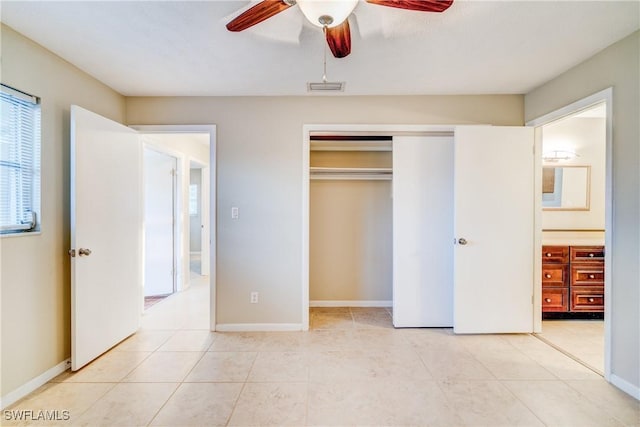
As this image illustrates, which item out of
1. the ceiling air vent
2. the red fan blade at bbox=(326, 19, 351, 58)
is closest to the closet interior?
the ceiling air vent

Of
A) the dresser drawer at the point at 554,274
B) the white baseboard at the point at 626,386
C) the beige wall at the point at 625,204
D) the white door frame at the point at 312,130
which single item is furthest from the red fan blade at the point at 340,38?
the dresser drawer at the point at 554,274

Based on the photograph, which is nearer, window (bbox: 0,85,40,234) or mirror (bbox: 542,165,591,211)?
window (bbox: 0,85,40,234)

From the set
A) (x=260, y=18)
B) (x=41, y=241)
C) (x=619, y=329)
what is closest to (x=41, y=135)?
(x=41, y=241)

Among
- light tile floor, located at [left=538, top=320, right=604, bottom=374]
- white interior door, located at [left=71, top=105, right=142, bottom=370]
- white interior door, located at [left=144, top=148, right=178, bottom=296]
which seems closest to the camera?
white interior door, located at [left=71, top=105, right=142, bottom=370]

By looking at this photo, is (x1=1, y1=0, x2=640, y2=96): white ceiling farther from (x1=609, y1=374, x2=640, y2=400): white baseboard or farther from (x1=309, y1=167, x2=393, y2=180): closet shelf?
(x1=609, y1=374, x2=640, y2=400): white baseboard

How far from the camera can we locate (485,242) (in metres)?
2.91

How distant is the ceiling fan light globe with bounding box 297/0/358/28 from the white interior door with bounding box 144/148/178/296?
3.69 metres

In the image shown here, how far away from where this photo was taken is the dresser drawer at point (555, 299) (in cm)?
327

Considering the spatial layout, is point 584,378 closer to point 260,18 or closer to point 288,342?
point 288,342

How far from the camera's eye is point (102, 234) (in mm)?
2520

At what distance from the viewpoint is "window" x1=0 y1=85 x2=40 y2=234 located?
6.20ft

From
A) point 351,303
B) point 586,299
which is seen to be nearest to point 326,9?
point 351,303
